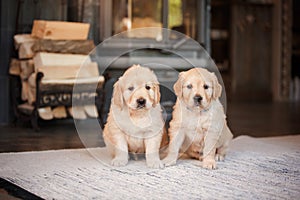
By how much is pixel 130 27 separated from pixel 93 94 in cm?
110

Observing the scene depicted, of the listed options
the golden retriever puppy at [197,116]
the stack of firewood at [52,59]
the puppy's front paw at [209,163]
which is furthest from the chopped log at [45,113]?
the puppy's front paw at [209,163]

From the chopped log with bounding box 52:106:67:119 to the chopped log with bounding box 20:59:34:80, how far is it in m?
0.30

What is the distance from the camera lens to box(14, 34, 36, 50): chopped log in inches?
135

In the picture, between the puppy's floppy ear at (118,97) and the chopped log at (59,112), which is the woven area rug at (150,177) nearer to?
the puppy's floppy ear at (118,97)

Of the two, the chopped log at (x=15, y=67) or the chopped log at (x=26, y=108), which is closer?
the chopped log at (x=26, y=108)

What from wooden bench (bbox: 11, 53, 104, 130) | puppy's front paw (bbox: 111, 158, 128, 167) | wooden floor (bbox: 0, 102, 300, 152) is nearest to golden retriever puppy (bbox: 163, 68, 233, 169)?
puppy's front paw (bbox: 111, 158, 128, 167)

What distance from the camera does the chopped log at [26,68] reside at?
3.39m

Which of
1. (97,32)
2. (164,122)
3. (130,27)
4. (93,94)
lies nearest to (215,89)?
(164,122)

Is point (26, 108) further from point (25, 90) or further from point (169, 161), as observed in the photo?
point (169, 161)

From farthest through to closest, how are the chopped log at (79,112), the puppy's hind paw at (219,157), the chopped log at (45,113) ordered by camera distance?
the chopped log at (45,113) < the chopped log at (79,112) < the puppy's hind paw at (219,157)

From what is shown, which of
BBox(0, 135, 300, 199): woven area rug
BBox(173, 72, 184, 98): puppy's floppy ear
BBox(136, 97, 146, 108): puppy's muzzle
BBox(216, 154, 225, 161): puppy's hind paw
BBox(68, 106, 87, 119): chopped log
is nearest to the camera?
BBox(0, 135, 300, 199): woven area rug

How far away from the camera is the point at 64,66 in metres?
3.37

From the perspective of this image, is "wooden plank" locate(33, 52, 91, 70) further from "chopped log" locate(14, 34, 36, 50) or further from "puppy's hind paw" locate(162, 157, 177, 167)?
"puppy's hind paw" locate(162, 157, 177, 167)

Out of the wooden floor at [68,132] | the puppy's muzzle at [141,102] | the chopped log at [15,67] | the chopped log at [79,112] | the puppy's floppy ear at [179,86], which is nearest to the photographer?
the puppy's muzzle at [141,102]
